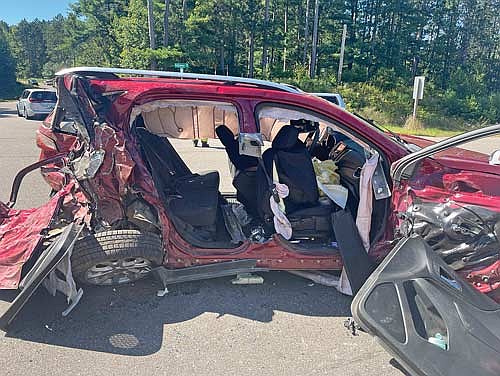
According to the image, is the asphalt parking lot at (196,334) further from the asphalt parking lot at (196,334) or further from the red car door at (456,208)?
the red car door at (456,208)

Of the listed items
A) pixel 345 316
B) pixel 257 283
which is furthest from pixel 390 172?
pixel 257 283

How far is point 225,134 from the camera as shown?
400 cm

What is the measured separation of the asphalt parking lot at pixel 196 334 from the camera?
7.80 feet

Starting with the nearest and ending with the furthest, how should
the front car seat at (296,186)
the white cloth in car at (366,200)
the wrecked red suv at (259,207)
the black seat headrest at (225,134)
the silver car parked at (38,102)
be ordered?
the wrecked red suv at (259,207)
the white cloth in car at (366,200)
the front car seat at (296,186)
the black seat headrest at (225,134)
the silver car parked at (38,102)

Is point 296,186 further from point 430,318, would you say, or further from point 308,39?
point 308,39

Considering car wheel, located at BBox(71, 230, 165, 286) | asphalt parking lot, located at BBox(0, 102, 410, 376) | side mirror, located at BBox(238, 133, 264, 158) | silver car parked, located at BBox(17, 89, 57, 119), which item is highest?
side mirror, located at BBox(238, 133, 264, 158)

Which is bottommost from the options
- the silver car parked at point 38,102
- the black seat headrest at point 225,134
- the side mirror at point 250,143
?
the silver car parked at point 38,102

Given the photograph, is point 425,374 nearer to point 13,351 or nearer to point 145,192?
point 145,192

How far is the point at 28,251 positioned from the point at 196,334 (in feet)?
4.35

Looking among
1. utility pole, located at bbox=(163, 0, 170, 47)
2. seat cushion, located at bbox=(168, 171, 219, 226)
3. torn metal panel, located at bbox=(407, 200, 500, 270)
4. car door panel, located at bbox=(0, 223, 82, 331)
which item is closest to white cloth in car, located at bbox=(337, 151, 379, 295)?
torn metal panel, located at bbox=(407, 200, 500, 270)

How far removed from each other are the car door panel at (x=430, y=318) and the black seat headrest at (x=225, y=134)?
85.3 inches

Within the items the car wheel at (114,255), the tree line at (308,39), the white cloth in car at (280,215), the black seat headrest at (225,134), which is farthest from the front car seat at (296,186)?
the tree line at (308,39)

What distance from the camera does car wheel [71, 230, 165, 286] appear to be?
112 inches

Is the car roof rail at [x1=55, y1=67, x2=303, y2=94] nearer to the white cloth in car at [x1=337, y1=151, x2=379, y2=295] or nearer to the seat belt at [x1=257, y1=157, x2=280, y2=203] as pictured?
the seat belt at [x1=257, y1=157, x2=280, y2=203]
